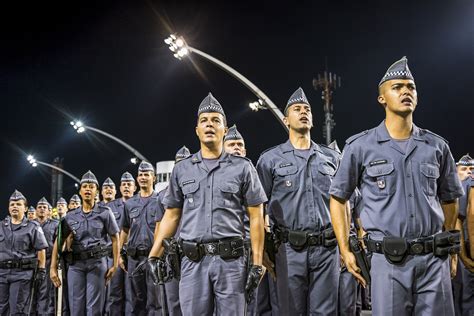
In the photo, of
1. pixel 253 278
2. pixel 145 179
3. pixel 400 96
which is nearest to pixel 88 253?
pixel 145 179

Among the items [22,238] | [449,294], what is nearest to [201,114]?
[449,294]

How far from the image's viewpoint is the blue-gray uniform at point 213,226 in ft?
19.1

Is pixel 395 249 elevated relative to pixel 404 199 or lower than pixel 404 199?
lower

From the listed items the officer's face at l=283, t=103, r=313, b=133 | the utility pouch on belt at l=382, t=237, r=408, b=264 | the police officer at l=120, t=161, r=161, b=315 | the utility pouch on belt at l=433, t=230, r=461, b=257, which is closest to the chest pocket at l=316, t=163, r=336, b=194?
the officer's face at l=283, t=103, r=313, b=133

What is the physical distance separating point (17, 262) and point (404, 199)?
9604 millimetres

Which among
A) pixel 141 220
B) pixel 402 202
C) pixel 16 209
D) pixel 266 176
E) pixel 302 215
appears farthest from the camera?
pixel 16 209

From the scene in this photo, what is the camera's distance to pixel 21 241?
12.4m

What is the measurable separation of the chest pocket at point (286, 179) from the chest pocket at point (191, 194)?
1.24 m

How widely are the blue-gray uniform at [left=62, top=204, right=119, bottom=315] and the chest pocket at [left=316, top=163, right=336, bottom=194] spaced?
506cm

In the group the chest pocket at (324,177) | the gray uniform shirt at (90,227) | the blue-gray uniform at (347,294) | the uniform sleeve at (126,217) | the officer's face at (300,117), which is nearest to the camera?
the chest pocket at (324,177)

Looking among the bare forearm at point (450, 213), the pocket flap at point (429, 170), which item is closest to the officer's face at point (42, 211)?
the bare forearm at point (450, 213)

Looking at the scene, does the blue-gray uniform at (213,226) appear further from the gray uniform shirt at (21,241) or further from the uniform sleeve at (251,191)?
the gray uniform shirt at (21,241)

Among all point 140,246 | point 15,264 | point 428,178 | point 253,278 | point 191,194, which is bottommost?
point 253,278

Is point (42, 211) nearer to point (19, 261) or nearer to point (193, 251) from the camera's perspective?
point (19, 261)
